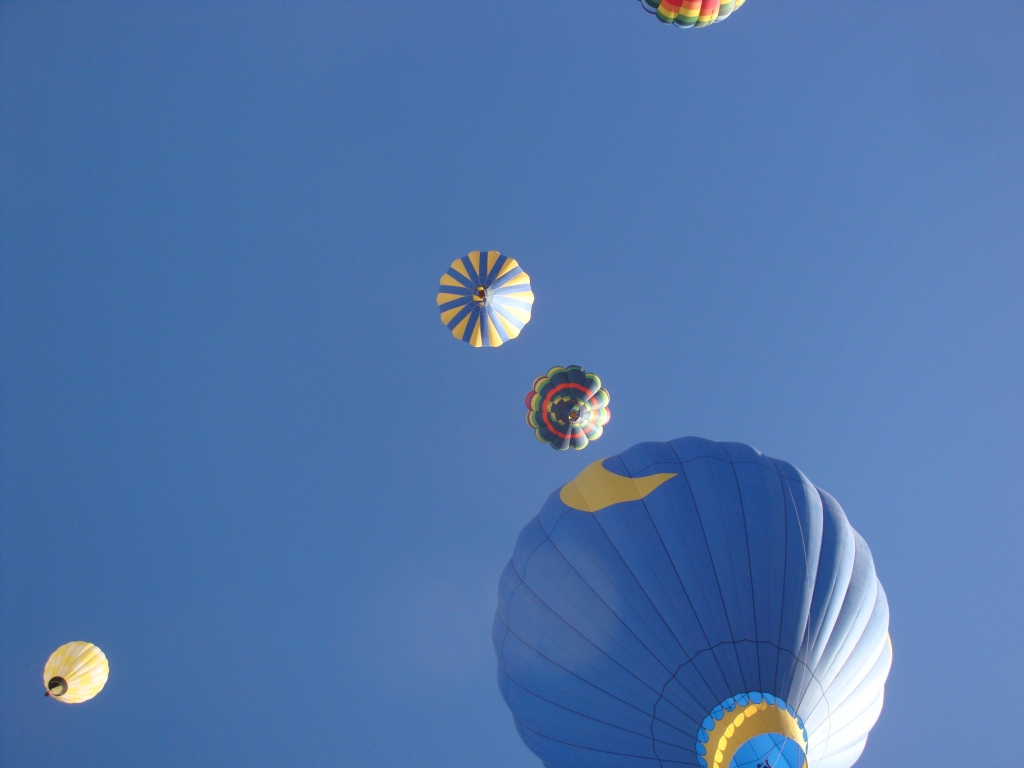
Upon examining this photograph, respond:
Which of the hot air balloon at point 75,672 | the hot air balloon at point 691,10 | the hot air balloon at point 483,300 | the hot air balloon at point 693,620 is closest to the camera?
the hot air balloon at point 693,620

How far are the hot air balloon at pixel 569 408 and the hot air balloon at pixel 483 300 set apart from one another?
4.84 ft

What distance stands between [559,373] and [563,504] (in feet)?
15.9

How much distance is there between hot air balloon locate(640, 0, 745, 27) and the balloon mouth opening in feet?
51.8

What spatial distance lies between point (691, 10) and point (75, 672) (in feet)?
52.5

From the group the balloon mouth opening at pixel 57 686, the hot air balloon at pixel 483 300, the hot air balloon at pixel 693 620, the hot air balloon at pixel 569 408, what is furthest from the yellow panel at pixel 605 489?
the balloon mouth opening at pixel 57 686

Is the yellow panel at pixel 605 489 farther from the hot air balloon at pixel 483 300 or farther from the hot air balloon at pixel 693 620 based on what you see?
the hot air balloon at pixel 483 300

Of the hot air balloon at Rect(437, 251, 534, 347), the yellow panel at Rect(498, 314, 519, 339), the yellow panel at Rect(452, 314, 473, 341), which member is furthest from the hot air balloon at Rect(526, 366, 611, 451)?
the yellow panel at Rect(452, 314, 473, 341)

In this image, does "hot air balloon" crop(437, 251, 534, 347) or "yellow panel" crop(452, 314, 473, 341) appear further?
"yellow panel" crop(452, 314, 473, 341)

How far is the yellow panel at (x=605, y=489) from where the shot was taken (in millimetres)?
8836

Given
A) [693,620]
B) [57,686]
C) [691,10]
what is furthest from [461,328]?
[57,686]

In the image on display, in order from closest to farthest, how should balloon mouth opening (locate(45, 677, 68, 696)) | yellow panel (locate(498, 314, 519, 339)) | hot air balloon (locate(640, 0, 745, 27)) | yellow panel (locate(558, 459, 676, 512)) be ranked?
yellow panel (locate(558, 459, 676, 512))
hot air balloon (locate(640, 0, 745, 27))
balloon mouth opening (locate(45, 677, 68, 696))
yellow panel (locate(498, 314, 519, 339))

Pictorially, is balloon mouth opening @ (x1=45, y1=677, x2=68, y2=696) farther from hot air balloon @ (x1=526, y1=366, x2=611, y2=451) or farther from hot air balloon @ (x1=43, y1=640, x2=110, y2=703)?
hot air balloon @ (x1=526, y1=366, x2=611, y2=451)

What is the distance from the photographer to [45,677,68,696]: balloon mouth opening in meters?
12.5

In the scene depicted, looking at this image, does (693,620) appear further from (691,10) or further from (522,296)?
(691,10)
